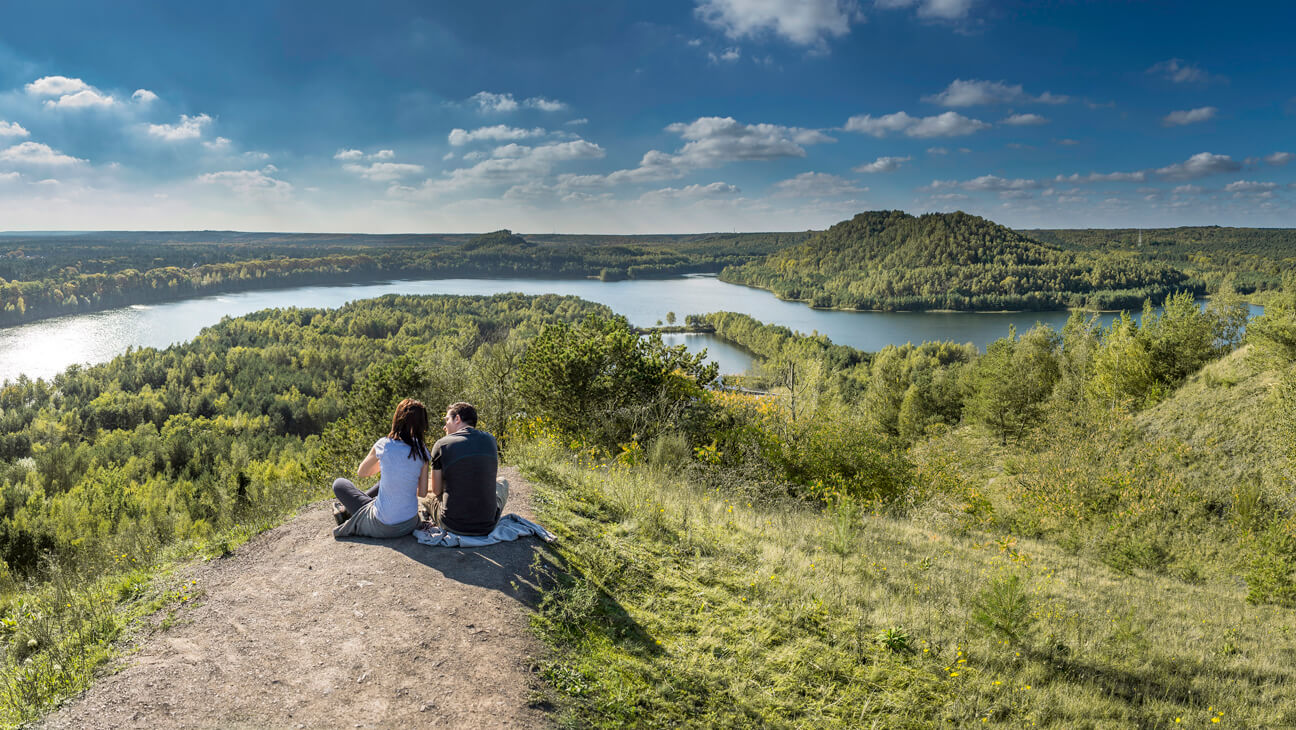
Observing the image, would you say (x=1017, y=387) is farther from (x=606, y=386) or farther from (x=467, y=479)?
(x=467, y=479)

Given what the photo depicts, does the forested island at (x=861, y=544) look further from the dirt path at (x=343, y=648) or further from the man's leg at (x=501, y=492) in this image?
the man's leg at (x=501, y=492)

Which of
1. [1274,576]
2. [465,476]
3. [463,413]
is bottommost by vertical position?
[1274,576]

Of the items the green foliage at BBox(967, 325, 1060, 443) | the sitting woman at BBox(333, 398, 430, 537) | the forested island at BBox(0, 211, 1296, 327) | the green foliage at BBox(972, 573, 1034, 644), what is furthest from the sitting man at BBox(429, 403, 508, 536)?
the forested island at BBox(0, 211, 1296, 327)

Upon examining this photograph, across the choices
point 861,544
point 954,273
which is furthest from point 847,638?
point 954,273

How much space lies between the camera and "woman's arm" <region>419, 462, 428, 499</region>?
614 centimetres

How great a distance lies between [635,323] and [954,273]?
8190cm

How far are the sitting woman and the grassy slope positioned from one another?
1.64 metres

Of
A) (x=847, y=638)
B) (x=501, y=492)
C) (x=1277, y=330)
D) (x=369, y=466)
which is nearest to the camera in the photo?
(x=847, y=638)

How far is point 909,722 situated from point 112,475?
191 feet

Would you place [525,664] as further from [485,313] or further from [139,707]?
[485,313]

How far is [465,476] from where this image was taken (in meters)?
6.01

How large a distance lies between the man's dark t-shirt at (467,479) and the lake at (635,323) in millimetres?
62287

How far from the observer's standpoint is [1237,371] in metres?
18.7

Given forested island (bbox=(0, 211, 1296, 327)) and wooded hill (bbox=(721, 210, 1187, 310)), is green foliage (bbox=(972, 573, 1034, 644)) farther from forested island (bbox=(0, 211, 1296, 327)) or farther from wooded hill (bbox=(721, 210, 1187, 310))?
forested island (bbox=(0, 211, 1296, 327))
